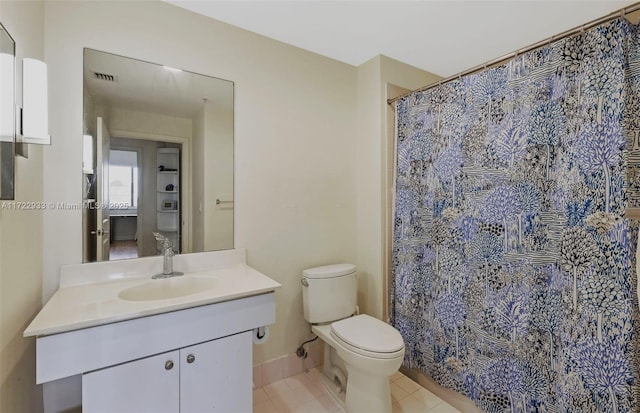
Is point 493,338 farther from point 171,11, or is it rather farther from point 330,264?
point 171,11

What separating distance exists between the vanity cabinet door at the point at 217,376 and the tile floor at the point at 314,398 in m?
0.45

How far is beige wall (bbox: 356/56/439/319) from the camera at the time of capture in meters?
2.19

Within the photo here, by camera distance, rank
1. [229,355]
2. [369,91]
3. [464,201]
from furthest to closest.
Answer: [369,91], [464,201], [229,355]

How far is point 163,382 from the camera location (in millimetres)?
1217

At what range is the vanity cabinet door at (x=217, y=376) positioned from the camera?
1.27 meters

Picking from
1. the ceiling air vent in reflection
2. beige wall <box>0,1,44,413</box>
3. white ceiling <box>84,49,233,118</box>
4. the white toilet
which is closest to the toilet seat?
the white toilet

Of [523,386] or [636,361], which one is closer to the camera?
[636,361]

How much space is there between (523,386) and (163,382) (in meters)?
1.66

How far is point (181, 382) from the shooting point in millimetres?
1256

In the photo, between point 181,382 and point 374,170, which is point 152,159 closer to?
point 181,382

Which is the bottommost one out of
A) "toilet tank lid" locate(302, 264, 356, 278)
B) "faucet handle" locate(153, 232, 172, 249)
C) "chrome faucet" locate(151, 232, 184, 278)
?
"toilet tank lid" locate(302, 264, 356, 278)

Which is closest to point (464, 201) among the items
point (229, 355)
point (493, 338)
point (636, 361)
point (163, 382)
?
point (493, 338)

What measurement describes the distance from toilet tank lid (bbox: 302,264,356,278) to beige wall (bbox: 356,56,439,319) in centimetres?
27

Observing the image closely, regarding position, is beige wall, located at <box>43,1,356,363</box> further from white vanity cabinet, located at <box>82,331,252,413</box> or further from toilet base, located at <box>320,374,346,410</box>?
white vanity cabinet, located at <box>82,331,252,413</box>
